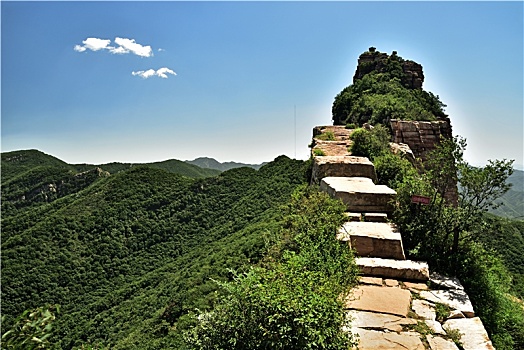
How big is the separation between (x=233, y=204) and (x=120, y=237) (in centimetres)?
1298

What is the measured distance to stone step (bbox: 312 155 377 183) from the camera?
7344mm

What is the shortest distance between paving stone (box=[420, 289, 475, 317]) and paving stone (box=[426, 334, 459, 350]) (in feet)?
2.23

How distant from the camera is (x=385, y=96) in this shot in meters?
20.4

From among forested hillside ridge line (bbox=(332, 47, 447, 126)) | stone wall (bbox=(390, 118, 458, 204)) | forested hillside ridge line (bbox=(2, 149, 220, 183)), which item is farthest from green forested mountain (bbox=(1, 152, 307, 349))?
forested hillside ridge line (bbox=(2, 149, 220, 183))

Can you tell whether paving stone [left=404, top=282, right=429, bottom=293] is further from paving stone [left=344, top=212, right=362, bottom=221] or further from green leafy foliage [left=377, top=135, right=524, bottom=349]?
paving stone [left=344, top=212, right=362, bottom=221]

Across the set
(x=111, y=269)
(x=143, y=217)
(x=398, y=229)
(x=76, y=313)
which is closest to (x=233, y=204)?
(x=143, y=217)

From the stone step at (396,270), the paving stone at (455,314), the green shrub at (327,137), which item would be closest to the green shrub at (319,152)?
the green shrub at (327,137)

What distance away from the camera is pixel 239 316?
9.74ft

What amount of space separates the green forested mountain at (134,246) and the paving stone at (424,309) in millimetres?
12651

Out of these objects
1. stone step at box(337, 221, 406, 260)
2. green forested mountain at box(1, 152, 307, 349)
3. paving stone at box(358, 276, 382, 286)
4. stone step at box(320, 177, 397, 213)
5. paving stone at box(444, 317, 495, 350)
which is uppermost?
stone step at box(320, 177, 397, 213)

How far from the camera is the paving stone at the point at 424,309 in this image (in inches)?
144

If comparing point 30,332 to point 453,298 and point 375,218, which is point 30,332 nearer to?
point 453,298

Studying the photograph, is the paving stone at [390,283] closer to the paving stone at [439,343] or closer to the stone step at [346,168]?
the paving stone at [439,343]

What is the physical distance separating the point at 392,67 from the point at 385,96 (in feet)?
32.0
